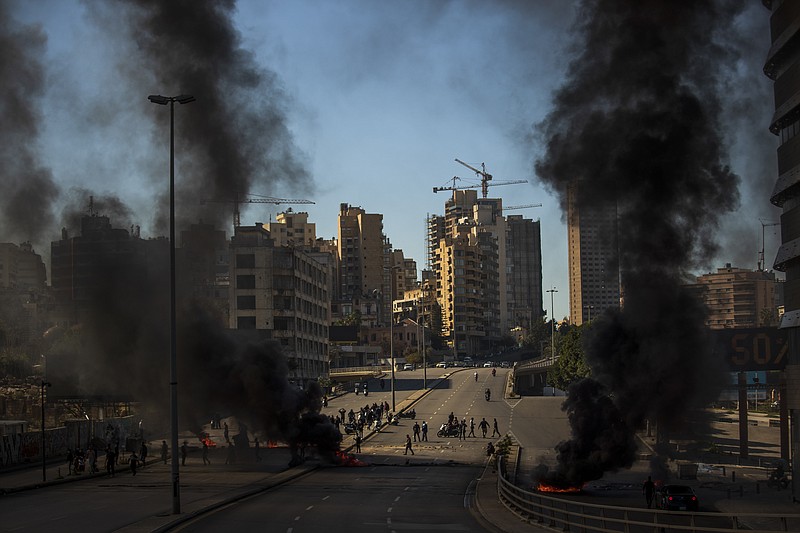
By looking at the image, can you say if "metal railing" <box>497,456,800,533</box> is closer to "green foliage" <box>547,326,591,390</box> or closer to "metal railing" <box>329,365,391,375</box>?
"green foliage" <box>547,326,591,390</box>

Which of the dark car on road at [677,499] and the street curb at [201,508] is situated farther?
the dark car on road at [677,499]

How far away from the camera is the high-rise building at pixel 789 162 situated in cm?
4300

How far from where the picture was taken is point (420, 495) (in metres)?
42.5

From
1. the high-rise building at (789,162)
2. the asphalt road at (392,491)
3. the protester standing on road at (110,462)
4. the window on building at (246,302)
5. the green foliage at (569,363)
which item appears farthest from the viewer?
the window on building at (246,302)

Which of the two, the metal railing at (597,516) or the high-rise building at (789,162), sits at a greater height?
the high-rise building at (789,162)

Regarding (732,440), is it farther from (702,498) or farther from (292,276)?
(292,276)

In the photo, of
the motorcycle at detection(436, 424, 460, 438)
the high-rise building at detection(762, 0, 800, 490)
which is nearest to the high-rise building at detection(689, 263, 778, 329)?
the motorcycle at detection(436, 424, 460, 438)

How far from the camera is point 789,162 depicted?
4475 centimetres

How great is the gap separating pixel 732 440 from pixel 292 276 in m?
72.8

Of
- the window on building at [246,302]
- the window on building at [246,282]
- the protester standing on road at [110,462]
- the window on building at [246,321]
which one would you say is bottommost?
the protester standing on road at [110,462]

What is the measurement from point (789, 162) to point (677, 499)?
1741 centimetres

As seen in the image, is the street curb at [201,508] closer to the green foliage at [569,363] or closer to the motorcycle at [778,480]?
the motorcycle at [778,480]

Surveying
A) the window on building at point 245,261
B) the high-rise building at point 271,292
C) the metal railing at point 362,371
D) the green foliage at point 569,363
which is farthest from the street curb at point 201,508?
the metal railing at point 362,371

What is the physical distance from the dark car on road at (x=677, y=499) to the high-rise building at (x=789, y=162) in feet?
26.3
